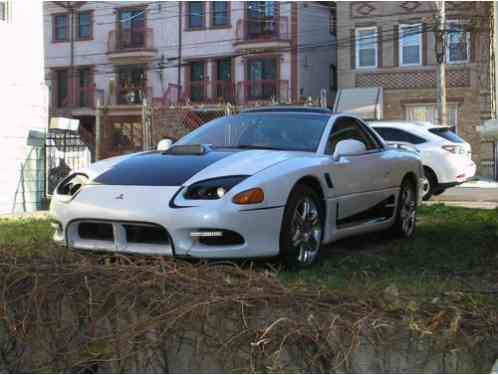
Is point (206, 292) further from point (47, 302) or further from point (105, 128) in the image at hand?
point (105, 128)

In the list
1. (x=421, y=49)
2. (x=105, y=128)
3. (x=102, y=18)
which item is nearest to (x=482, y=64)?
(x=421, y=49)

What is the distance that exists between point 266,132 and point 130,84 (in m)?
29.9

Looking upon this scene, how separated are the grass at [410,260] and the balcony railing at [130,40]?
2756cm

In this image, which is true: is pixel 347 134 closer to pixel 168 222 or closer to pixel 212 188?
pixel 212 188

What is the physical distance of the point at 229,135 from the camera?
6211 mm

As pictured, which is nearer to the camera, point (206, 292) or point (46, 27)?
point (206, 292)

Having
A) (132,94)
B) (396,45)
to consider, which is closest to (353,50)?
(396,45)

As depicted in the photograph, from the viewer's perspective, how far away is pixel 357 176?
613 centimetres

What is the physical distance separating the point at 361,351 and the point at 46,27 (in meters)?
37.4

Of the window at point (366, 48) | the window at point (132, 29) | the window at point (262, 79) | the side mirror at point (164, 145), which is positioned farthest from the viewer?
the window at point (132, 29)

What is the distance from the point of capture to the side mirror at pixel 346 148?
587 cm

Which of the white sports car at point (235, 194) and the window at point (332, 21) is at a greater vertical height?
the window at point (332, 21)

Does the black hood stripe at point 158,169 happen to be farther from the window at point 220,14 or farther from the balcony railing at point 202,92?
the window at point 220,14

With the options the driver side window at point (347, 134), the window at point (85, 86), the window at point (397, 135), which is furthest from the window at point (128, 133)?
the driver side window at point (347, 134)
